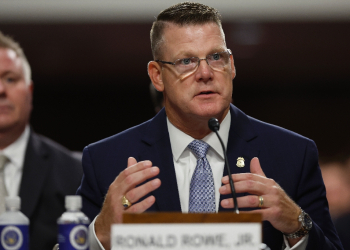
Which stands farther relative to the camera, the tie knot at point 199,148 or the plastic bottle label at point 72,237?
the tie knot at point 199,148

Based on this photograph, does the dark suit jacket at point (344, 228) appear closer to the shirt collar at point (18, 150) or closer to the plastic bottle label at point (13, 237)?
the shirt collar at point (18, 150)

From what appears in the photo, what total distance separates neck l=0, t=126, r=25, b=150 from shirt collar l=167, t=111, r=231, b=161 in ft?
3.84

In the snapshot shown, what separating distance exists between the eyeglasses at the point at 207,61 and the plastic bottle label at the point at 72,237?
896mm

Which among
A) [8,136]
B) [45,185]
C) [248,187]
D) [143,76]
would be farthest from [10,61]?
[143,76]

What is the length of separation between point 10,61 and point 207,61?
143 centimetres

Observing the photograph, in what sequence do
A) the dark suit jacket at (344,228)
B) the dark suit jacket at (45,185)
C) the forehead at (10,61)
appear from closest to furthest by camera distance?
the dark suit jacket at (45,185), the forehead at (10,61), the dark suit jacket at (344,228)

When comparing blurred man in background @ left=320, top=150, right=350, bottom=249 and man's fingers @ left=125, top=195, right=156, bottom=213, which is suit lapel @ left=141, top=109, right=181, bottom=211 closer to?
man's fingers @ left=125, top=195, right=156, bottom=213

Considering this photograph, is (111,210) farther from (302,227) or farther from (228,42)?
(228,42)

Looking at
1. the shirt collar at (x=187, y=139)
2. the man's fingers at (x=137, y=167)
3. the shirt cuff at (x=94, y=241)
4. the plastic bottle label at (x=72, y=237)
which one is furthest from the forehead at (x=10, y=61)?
the plastic bottle label at (x=72, y=237)

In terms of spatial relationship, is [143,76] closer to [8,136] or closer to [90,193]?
[8,136]

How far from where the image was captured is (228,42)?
5.65 m

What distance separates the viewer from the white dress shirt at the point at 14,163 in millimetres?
2840

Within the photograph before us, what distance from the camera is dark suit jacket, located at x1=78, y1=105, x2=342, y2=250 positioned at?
2.00m

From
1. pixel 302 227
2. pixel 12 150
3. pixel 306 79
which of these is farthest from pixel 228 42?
pixel 302 227
